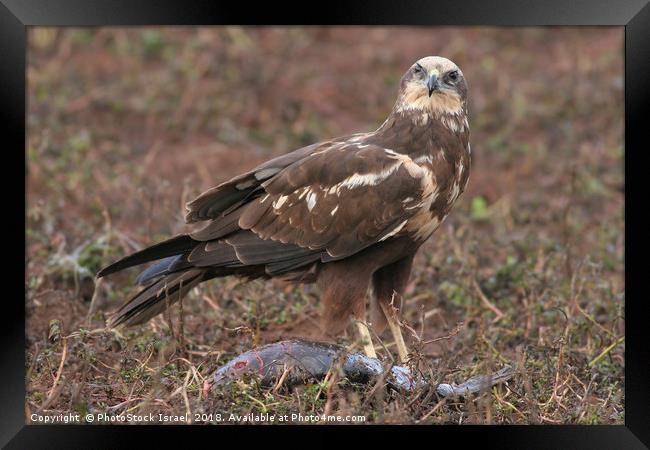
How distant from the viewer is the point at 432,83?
18.1 feet

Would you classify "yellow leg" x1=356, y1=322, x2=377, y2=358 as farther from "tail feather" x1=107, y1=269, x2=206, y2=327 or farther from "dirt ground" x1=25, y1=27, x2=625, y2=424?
"tail feather" x1=107, y1=269, x2=206, y2=327

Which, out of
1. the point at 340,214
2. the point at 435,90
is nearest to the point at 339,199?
the point at 340,214

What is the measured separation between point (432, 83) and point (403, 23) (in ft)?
2.78

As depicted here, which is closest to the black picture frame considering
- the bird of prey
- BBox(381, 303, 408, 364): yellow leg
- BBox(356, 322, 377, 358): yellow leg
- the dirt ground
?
the dirt ground

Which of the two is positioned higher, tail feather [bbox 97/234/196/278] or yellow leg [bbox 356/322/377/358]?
tail feather [bbox 97/234/196/278]

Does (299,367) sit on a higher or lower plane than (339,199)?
lower

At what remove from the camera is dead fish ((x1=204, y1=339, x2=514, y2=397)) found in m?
5.21

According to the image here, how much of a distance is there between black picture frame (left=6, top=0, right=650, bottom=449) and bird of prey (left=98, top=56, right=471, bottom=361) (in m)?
0.93

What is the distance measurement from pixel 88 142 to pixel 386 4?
514 cm

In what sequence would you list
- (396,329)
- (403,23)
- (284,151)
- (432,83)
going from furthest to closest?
(284,151) < (396,329) < (432,83) < (403,23)

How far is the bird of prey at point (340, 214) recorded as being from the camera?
5.45 meters

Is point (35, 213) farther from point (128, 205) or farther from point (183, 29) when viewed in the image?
point (183, 29)

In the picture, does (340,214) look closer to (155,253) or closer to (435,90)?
(435,90)

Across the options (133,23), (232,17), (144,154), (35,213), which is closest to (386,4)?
(232,17)
